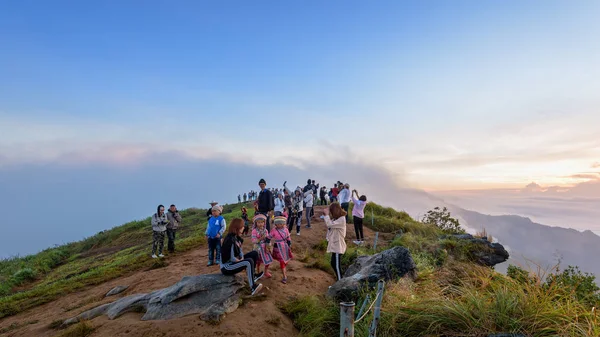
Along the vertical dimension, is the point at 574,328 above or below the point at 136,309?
above

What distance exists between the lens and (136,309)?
7.47m

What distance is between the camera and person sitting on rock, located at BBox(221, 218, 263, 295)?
305 inches

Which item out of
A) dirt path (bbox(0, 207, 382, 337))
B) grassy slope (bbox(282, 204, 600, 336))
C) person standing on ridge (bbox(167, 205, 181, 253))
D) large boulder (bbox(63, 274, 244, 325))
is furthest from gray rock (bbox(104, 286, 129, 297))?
grassy slope (bbox(282, 204, 600, 336))

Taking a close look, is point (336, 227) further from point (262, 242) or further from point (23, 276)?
point (23, 276)

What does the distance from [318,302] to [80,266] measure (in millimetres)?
16698

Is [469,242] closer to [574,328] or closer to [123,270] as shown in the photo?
[574,328]

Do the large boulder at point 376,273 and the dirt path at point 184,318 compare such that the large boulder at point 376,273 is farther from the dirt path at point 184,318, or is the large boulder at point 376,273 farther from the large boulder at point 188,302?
the large boulder at point 188,302

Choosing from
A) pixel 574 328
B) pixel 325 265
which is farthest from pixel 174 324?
pixel 574 328

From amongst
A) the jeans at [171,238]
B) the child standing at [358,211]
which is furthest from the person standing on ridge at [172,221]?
the child standing at [358,211]

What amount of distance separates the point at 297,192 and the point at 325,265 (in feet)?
20.3

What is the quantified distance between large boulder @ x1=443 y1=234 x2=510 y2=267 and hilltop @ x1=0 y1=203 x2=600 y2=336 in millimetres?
208

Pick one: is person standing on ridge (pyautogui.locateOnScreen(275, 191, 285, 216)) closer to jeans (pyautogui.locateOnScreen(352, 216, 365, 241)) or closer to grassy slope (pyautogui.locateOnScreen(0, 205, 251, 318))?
jeans (pyautogui.locateOnScreen(352, 216, 365, 241))

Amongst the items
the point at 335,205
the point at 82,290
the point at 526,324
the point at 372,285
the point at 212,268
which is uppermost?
the point at 335,205

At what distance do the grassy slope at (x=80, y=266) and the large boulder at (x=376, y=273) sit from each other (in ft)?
26.4
